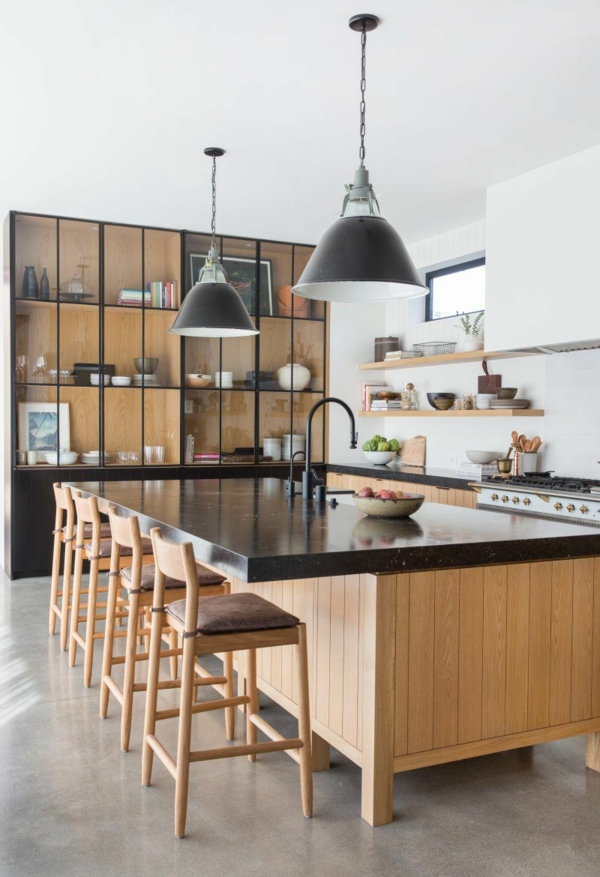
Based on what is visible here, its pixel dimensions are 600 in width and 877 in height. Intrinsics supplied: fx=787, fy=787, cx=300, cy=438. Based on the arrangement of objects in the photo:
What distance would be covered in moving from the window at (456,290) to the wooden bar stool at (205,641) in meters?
4.30

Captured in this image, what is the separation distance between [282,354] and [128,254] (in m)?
1.60

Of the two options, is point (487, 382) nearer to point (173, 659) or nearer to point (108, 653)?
point (173, 659)

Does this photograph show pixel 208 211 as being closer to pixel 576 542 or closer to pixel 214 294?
→ pixel 214 294

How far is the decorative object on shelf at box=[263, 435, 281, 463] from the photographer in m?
7.04

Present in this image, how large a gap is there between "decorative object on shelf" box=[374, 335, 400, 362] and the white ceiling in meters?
1.54

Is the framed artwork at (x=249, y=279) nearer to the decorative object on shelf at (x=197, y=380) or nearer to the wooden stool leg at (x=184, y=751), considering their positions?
the decorative object on shelf at (x=197, y=380)

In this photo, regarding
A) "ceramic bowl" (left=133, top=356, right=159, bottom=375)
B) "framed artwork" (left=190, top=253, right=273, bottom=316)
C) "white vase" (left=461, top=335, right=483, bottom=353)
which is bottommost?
"ceramic bowl" (left=133, top=356, right=159, bottom=375)

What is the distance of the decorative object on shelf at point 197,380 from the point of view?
6.70 meters

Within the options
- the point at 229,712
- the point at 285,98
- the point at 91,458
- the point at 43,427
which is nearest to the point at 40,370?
the point at 43,427

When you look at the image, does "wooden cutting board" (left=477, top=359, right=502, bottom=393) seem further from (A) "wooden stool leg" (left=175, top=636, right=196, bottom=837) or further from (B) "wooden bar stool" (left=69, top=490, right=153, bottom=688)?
(A) "wooden stool leg" (left=175, top=636, right=196, bottom=837)

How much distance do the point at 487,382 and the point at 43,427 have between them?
3.47 metres

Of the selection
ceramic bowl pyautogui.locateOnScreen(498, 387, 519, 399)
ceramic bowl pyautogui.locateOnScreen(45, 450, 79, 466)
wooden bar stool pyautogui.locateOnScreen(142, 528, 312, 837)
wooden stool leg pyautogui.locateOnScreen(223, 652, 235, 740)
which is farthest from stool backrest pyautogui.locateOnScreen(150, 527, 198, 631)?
ceramic bowl pyautogui.locateOnScreen(45, 450, 79, 466)

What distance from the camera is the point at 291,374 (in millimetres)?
7102

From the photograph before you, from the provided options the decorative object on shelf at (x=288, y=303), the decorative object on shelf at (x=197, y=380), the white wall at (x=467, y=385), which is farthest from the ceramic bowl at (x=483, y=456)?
the decorative object on shelf at (x=197, y=380)
